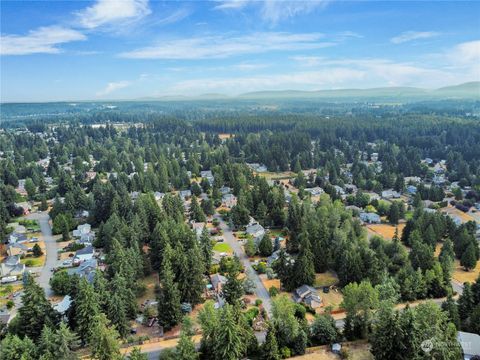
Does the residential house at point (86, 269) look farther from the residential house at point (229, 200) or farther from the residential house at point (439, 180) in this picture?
the residential house at point (439, 180)

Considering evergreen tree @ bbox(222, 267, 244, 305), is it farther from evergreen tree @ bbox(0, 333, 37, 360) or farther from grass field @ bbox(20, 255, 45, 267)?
grass field @ bbox(20, 255, 45, 267)

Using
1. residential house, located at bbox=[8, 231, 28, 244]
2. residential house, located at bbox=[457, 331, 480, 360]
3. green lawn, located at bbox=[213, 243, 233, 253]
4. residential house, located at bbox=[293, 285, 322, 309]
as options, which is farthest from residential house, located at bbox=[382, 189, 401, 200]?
residential house, located at bbox=[8, 231, 28, 244]

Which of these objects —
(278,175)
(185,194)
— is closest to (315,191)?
(278,175)

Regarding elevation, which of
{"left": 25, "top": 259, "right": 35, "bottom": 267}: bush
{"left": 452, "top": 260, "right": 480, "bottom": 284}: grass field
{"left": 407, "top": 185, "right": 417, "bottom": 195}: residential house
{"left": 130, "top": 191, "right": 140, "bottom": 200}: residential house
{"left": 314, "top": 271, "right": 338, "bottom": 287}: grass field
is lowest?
{"left": 452, "top": 260, "right": 480, "bottom": 284}: grass field

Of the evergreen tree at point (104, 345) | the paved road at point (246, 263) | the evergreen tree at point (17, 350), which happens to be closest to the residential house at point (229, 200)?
the paved road at point (246, 263)

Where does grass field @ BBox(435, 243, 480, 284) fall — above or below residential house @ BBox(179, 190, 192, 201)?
below

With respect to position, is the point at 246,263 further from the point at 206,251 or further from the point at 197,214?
the point at 197,214

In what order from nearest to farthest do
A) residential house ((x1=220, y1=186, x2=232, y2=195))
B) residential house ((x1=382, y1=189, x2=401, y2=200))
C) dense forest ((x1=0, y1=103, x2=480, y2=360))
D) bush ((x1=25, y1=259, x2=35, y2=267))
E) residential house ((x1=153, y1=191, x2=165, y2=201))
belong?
dense forest ((x1=0, y1=103, x2=480, y2=360)) < bush ((x1=25, y1=259, x2=35, y2=267)) < residential house ((x1=153, y1=191, x2=165, y2=201)) < residential house ((x1=382, y1=189, x2=401, y2=200)) < residential house ((x1=220, y1=186, x2=232, y2=195))
